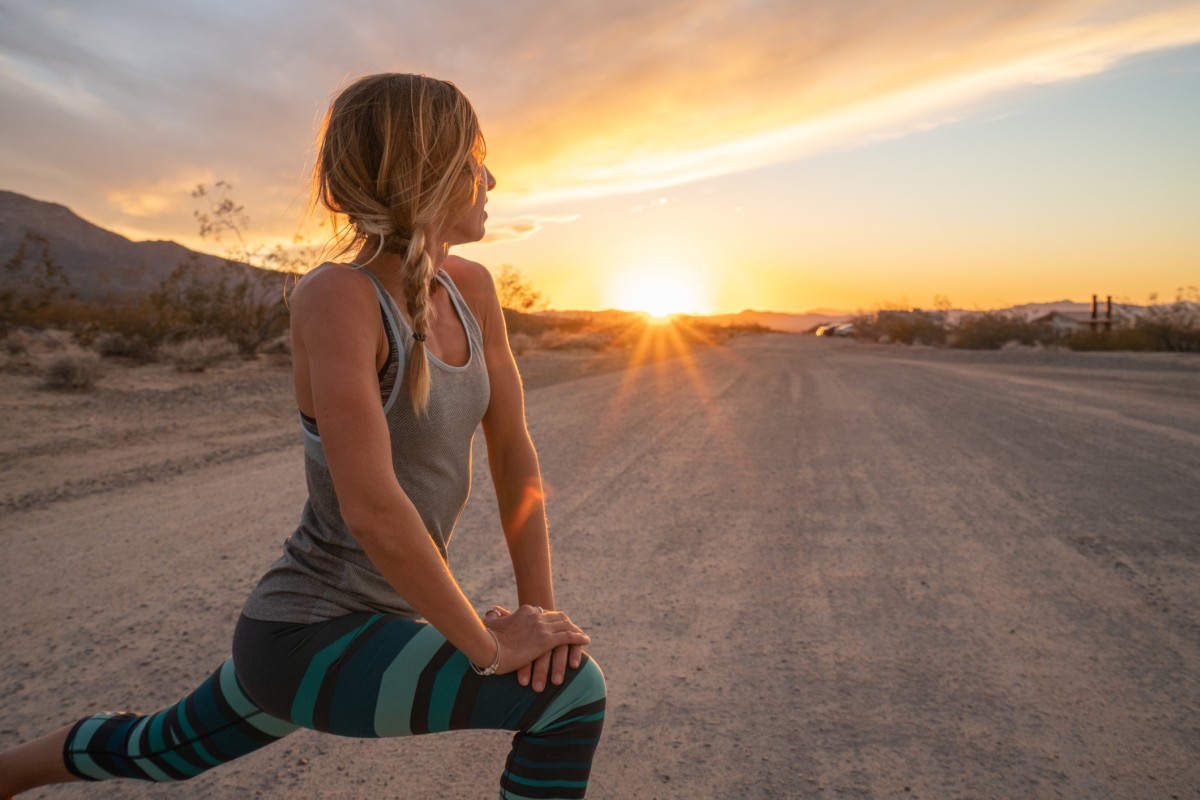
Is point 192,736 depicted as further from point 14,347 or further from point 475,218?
point 14,347

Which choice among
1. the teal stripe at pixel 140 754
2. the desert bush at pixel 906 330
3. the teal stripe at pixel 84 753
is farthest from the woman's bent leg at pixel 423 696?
the desert bush at pixel 906 330

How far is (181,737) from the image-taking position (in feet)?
5.31

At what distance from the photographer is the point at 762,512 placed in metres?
5.66

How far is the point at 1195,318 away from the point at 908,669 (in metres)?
27.5

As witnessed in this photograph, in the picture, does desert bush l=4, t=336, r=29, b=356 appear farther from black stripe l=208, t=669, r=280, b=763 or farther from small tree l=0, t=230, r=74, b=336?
black stripe l=208, t=669, r=280, b=763

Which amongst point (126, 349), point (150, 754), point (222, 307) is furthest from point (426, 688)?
point (222, 307)

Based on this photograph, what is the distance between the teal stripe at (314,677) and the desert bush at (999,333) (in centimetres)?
3079

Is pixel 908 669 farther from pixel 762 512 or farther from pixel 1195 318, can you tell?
pixel 1195 318

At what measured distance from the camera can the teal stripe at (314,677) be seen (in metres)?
1.44

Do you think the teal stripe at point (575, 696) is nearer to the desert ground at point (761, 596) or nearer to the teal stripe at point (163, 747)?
the teal stripe at point (163, 747)

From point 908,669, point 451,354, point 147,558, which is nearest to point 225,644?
point 147,558

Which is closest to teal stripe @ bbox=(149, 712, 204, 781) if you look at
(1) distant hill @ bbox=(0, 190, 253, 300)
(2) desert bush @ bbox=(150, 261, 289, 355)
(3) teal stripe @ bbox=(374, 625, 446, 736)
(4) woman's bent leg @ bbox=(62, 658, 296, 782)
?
(4) woman's bent leg @ bbox=(62, 658, 296, 782)

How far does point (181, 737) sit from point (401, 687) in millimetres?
556

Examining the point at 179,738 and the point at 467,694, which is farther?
the point at 179,738
